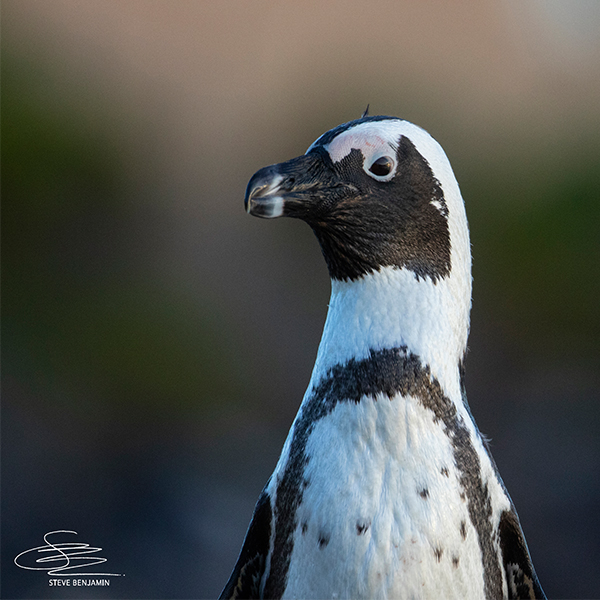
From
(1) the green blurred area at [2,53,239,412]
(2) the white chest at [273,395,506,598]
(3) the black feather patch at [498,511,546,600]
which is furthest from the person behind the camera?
(1) the green blurred area at [2,53,239,412]

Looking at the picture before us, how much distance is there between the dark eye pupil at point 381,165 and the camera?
91 cm

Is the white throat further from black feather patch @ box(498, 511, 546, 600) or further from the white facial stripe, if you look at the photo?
black feather patch @ box(498, 511, 546, 600)

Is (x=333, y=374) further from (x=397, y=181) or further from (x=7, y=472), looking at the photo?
(x=7, y=472)

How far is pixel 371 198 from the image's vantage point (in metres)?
0.90

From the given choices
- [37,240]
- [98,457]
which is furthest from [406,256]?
[37,240]

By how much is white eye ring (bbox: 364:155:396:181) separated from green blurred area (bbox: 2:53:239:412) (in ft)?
8.23

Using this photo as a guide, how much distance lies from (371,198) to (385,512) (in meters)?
0.41

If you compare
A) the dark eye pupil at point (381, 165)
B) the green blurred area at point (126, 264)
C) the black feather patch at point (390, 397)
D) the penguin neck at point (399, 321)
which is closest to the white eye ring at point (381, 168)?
the dark eye pupil at point (381, 165)

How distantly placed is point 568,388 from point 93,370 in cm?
228

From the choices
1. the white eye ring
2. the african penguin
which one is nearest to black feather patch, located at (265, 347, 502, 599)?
the african penguin

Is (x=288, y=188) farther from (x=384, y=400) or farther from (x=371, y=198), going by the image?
(x=384, y=400)

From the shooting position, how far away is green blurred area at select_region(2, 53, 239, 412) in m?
3.11

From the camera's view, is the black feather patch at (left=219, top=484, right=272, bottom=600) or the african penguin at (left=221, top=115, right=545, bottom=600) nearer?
the african penguin at (left=221, top=115, right=545, bottom=600)

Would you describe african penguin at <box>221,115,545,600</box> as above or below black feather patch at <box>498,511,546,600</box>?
above
